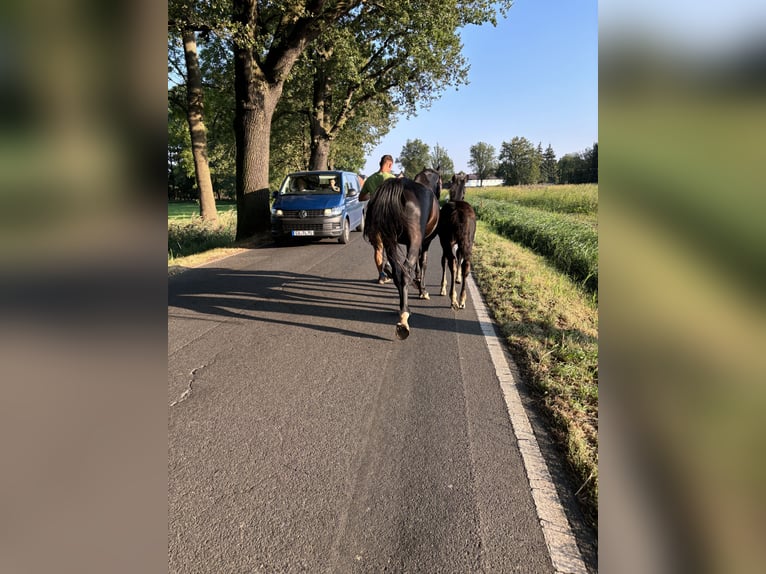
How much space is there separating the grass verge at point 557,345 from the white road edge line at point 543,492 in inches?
6.7

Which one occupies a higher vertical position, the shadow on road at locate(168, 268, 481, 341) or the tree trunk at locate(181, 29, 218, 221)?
the tree trunk at locate(181, 29, 218, 221)

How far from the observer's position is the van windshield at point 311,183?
13992mm

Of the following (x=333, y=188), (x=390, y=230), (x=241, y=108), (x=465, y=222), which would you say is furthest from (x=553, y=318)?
(x=241, y=108)

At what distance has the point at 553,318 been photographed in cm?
588

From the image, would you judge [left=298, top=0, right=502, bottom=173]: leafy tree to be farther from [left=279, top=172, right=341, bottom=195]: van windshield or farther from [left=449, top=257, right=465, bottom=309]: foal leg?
[left=449, top=257, right=465, bottom=309]: foal leg

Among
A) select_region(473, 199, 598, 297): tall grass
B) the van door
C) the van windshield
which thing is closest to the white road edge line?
select_region(473, 199, 598, 297): tall grass

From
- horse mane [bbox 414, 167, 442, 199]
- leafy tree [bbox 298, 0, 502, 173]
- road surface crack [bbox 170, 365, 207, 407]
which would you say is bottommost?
road surface crack [bbox 170, 365, 207, 407]

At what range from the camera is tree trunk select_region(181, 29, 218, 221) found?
17531mm

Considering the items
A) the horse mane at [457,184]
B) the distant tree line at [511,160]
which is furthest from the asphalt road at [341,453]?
the distant tree line at [511,160]

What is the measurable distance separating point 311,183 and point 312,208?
153 centimetres

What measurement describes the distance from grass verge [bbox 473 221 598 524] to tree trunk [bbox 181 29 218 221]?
14208mm

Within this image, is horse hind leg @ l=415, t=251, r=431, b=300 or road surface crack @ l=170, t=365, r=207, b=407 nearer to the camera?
road surface crack @ l=170, t=365, r=207, b=407
